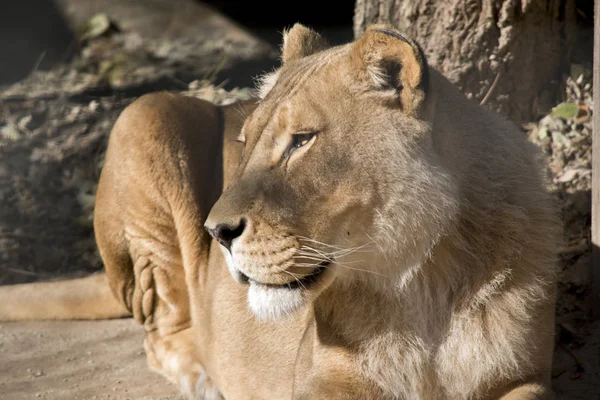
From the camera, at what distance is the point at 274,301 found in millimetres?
3076

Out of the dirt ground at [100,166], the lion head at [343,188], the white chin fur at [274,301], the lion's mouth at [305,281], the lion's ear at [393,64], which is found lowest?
the dirt ground at [100,166]

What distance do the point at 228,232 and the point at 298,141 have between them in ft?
1.30

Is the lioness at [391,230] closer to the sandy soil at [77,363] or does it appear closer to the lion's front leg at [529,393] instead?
the lion's front leg at [529,393]

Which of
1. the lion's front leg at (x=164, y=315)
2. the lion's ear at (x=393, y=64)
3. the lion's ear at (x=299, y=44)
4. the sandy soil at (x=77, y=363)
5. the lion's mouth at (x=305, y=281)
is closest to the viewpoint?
the lion's ear at (x=393, y=64)

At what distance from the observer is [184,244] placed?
4.65 m

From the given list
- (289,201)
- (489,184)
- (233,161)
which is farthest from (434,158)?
(233,161)

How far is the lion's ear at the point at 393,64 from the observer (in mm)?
2932

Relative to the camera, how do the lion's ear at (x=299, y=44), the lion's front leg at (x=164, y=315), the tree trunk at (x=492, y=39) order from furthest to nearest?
the tree trunk at (x=492, y=39) < the lion's front leg at (x=164, y=315) < the lion's ear at (x=299, y=44)

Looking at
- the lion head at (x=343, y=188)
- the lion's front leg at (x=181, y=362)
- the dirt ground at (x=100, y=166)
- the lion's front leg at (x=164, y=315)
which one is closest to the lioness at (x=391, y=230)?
the lion head at (x=343, y=188)

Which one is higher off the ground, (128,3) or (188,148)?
(188,148)

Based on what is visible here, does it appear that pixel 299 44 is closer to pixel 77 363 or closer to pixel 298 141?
pixel 298 141

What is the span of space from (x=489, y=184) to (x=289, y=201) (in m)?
0.75

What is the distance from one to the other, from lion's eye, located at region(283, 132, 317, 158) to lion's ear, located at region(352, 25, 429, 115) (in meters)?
0.28

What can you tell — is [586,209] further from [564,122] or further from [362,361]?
[362,361]
